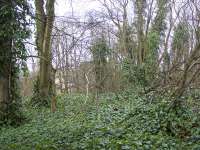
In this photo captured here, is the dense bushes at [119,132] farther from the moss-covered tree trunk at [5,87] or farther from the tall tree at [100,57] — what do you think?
the tall tree at [100,57]

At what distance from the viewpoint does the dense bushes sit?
8266mm

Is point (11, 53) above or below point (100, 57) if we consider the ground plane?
below

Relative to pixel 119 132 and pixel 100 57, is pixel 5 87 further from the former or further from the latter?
pixel 100 57

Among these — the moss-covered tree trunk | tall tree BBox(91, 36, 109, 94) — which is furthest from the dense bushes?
tall tree BBox(91, 36, 109, 94)

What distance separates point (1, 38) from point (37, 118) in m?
3.81

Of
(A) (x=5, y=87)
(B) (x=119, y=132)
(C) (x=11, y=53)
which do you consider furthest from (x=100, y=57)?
(B) (x=119, y=132)

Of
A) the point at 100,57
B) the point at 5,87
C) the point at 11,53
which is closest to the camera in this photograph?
the point at 11,53

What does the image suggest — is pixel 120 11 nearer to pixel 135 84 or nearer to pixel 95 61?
pixel 95 61

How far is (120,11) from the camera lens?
3209 cm

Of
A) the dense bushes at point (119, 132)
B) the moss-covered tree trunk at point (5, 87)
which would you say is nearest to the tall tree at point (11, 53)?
the moss-covered tree trunk at point (5, 87)

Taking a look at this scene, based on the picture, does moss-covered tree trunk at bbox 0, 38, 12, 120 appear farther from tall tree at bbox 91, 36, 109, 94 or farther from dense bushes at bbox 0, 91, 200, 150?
tall tree at bbox 91, 36, 109, 94

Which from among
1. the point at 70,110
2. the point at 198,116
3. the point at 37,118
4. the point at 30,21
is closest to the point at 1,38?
the point at 30,21

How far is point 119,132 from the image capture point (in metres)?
9.54

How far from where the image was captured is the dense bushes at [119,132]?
827cm
